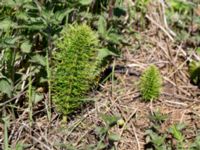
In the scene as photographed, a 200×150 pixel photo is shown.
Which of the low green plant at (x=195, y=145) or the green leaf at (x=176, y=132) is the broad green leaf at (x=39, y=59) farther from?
the low green plant at (x=195, y=145)

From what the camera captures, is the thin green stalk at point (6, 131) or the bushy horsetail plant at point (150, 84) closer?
the thin green stalk at point (6, 131)

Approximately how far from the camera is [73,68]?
227cm

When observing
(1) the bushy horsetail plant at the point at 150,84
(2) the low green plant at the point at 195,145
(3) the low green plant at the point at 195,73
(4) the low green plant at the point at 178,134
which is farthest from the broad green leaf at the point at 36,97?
(3) the low green plant at the point at 195,73

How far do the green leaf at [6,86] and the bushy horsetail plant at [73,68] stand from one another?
0.22 metres

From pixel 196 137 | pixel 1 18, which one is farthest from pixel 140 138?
pixel 1 18

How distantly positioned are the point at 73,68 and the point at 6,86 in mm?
317

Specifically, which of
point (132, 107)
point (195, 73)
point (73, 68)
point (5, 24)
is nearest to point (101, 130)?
point (73, 68)

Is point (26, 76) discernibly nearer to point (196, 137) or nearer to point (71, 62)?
point (71, 62)

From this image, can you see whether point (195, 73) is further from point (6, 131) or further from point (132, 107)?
point (6, 131)

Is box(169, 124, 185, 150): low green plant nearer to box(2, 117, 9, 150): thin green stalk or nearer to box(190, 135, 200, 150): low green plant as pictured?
box(190, 135, 200, 150): low green plant

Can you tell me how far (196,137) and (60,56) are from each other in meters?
0.74

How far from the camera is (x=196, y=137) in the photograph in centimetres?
229

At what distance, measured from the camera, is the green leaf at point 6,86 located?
87.7 inches

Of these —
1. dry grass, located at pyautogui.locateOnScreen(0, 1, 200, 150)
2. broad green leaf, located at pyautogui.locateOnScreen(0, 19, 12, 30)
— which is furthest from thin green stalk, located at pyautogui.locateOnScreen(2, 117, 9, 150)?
broad green leaf, located at pyautogui.locateOnScreen(0, 19, 12, 30)
